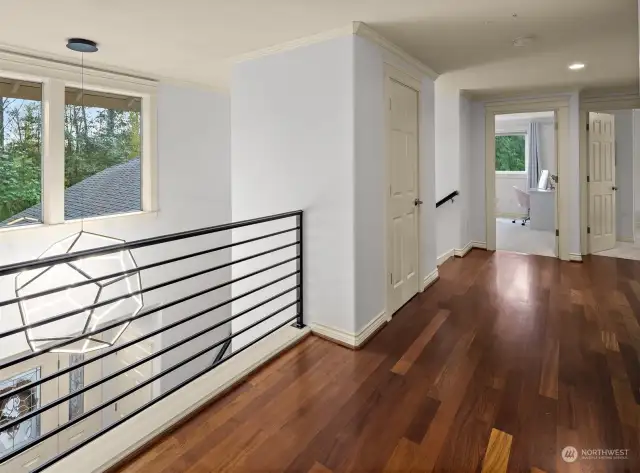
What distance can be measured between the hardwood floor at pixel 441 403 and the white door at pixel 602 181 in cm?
268

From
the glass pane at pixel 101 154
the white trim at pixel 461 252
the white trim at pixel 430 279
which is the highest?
the glass pane at pixel 101 154

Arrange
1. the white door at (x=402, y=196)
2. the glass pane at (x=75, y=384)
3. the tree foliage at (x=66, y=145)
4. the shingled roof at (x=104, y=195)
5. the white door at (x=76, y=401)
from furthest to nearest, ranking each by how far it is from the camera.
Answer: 1. the glass pane at (x=75, y=384)
2. the white door at (x=76, y=401)
3. the shingled roof at (x=104, y=195)
4. the tree foliage at (x=66, y=145)
5. the white door at (x=402, y=196)

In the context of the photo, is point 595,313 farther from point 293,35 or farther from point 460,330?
point 293,35

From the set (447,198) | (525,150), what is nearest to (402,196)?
(447,198)

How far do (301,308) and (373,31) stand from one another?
207 cm

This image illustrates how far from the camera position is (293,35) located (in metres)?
2.93

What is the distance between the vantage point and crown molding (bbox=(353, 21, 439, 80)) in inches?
108

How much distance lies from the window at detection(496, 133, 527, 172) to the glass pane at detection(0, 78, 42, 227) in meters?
9.39

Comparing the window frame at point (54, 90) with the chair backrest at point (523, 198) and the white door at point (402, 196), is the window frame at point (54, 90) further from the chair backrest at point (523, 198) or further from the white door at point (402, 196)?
the chair backrest at point (523, 198)

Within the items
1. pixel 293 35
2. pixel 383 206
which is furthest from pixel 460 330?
pixel 293 35

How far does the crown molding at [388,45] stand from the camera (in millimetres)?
2750

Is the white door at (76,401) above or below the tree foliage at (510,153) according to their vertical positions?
below

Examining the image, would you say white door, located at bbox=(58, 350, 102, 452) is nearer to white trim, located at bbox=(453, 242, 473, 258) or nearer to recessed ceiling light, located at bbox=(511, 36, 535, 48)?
white trim, located at bbox=(453, 242, 473, 258)

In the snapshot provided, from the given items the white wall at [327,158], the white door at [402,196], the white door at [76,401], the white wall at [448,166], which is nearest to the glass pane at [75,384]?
the white door at [76,401]
